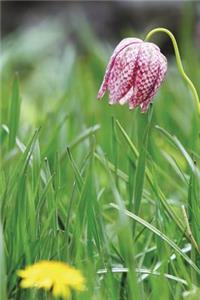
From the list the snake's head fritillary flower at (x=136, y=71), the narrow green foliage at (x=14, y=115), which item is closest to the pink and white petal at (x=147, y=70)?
the snake's head fritillary flower at (x=136, y=71)

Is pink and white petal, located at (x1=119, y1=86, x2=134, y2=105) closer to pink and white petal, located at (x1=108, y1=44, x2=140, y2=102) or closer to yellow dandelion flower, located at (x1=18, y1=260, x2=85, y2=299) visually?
pink and white petal, located at (x1=108, y1=44, x2=140, y2=102)

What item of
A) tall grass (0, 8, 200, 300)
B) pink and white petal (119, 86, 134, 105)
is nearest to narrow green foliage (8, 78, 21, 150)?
tall grass (0, 8, 200, 300)

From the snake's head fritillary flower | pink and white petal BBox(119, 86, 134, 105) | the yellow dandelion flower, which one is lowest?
the yellow dandelion flower

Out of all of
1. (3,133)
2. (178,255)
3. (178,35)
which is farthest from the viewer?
(178,35)

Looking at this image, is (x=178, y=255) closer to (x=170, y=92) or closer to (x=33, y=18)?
(x=170, y=92)

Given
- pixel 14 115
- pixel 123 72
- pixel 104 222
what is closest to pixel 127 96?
pixel 123 72

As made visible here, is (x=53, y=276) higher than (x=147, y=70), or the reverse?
(x=147, y=70)

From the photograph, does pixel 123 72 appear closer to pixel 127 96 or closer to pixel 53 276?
pixel 127 96

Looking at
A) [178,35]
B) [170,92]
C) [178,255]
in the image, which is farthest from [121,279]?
[178,35]
